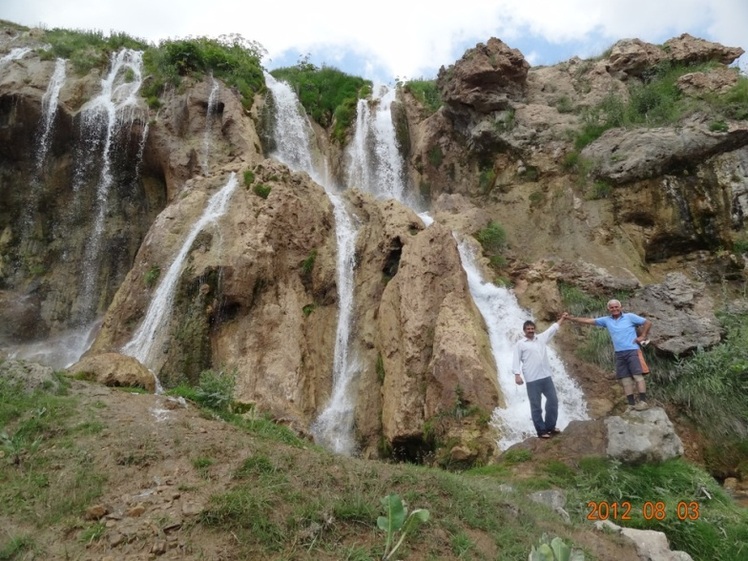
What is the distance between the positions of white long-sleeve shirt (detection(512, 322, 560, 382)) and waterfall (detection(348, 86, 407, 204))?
13953 millimetres

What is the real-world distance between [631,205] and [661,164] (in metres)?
1.32

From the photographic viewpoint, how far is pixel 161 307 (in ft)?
44.0

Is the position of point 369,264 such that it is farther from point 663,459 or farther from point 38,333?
point 38,333

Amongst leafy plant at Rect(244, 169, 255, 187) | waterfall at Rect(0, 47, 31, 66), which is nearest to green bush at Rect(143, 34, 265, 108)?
waterfall at Rect(0, 47, 31, 66)

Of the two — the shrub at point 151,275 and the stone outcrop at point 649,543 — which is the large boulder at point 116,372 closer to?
the shrub at point 151,275

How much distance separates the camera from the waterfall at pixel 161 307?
12750 millimetres

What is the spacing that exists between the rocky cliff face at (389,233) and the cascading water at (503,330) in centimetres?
44

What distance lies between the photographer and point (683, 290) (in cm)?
1173

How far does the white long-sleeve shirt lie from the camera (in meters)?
8.02

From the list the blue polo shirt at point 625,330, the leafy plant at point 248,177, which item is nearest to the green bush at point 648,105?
the leafy plant at point 248,177

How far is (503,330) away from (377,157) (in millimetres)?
12701

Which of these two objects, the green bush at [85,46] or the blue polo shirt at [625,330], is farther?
the green bush at [85,46]
